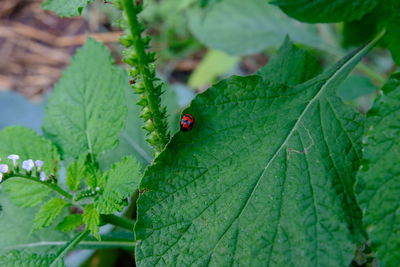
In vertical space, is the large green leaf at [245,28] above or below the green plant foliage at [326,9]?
above

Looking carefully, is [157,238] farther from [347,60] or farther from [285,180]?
[347,60]

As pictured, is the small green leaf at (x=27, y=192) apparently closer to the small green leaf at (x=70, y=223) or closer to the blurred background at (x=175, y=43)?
the small green leaf at (x=70, y=223)

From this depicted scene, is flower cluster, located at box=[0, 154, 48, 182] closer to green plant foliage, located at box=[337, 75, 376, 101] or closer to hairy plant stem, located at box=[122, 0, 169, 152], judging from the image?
hairy plant stem, located at box=[122, 0, 169, 152]

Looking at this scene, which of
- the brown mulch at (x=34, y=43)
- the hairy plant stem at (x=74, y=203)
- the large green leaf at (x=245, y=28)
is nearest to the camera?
the hairy plant stem at (x=74, y=203)

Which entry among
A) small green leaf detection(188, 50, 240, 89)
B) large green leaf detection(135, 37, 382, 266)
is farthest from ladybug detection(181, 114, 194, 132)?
small green leaf detection(188, 50, 240, 89)

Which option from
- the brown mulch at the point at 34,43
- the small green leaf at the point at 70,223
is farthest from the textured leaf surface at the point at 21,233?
the brown mulch at the point at 34,43

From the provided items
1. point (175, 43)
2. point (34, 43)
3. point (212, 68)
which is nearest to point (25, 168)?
point (212, 68)

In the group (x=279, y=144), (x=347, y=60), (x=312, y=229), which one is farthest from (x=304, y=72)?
(x=312, y=229)

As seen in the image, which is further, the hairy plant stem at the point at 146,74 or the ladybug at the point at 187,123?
the ladybug at the point at 187,123
